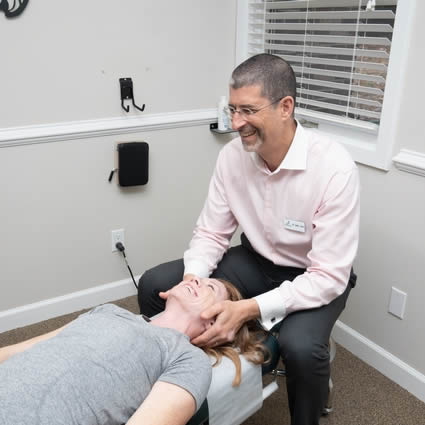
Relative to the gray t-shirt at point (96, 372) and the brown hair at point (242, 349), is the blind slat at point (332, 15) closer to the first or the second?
the brown hair at point (242, 349)

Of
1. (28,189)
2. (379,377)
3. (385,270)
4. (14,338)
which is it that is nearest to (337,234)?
(385,270)

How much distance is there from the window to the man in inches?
16.0

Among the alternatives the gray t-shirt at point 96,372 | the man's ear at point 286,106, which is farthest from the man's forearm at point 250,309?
the man's ear at point 286,106

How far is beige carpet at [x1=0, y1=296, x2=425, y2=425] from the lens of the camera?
1812 millimetres

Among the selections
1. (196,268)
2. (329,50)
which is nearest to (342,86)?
(329,50)

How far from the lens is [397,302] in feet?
6.34

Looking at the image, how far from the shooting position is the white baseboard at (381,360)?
1920 mm

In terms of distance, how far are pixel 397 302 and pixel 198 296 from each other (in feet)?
3.03

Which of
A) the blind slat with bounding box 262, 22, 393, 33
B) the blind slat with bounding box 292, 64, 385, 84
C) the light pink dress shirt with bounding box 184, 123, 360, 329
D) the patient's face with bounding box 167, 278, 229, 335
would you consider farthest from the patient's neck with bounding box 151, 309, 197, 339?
the blind slat with bounding box 262, 22, 393, 33

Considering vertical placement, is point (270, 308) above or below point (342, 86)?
below

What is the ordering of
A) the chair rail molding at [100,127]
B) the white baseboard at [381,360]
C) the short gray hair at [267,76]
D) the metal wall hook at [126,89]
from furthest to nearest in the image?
the metal wall hook at [126,89], the chair rail molding at [100,127], the white baseboard at [381,360], the short gray hair at [267,76]

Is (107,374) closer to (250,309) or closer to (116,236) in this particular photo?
(250,309)

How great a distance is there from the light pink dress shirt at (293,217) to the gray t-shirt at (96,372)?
354 mm

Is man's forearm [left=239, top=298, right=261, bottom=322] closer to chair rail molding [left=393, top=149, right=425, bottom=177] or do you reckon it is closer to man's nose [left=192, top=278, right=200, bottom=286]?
man's nose [left=192, top=278, right=200, bottom=286]
